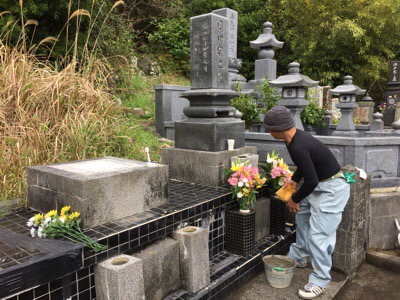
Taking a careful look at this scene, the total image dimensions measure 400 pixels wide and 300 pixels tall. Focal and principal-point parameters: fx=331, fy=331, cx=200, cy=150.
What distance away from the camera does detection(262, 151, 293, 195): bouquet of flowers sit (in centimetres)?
396

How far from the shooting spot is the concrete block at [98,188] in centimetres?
257

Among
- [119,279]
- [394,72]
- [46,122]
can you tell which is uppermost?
[394,72]

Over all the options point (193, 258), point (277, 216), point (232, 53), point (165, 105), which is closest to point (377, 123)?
point (232, 53)

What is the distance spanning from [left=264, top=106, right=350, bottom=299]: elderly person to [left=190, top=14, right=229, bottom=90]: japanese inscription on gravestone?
1.50 m

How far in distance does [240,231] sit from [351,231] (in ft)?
4.04

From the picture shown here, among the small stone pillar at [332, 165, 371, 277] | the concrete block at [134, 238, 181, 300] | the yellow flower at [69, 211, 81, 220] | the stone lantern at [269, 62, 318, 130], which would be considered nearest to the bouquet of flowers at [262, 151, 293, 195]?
the small stone pillar at [332, 165, 371, 277]

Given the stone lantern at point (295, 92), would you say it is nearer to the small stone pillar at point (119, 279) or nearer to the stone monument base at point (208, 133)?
the stone monument base at point (208, 133)

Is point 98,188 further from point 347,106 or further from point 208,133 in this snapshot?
point 347,106

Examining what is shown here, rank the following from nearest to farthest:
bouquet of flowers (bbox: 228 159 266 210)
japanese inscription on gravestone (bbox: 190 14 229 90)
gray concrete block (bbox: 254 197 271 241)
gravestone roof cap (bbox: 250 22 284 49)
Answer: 1. bouquet of flowers (bbox: 228 159 266 210)
2. gray concrete block (bbox: 254 197 271 241)
3. japanese inscription on gravestone (bbox: 190 14 229 90)
4. gravestone roof cap (bbox: 250 22 284 49)

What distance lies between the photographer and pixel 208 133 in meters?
4.16

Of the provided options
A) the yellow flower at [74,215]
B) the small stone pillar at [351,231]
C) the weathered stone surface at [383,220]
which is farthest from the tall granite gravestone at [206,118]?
the weathered stone surface at [383,220]

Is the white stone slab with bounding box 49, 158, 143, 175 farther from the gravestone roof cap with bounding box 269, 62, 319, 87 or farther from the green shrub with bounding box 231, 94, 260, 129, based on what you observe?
the gravestone roof cap with bounding box 269, 62, 319, 87

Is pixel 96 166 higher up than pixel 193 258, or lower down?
higher up

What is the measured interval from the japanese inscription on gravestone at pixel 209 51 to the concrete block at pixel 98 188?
1.67 meters
